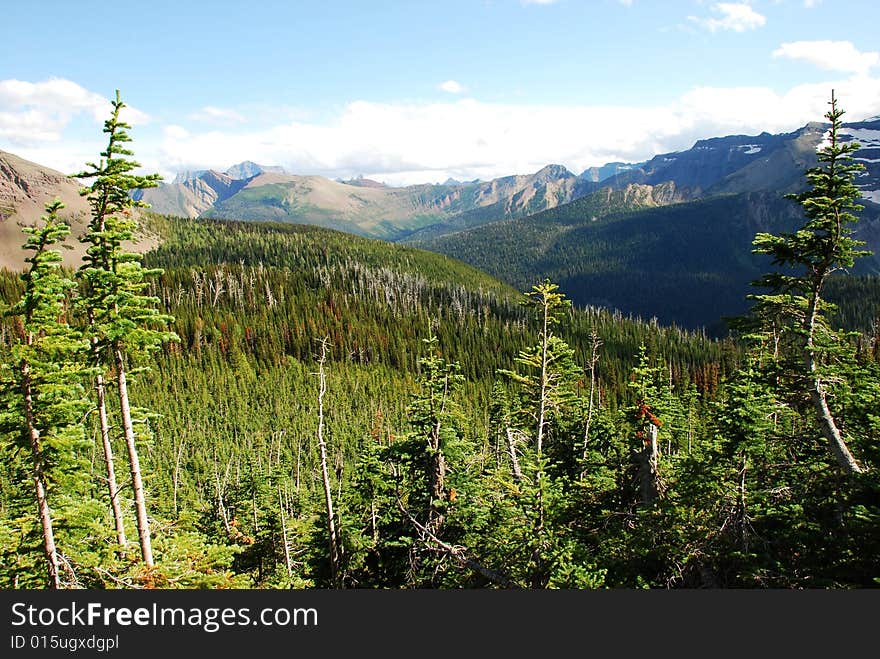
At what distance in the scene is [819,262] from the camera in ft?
49.6

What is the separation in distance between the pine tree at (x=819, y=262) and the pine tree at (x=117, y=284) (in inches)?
704

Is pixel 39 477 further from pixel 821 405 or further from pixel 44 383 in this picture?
pixel 821 405

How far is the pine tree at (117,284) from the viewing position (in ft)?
44.7

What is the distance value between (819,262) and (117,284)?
67.6 ft

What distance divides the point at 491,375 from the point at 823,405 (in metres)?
115

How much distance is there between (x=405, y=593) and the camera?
11.1 metres

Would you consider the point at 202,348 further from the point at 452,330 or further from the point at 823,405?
the point at 823,405

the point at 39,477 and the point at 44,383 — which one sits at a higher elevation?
the point at 44,383

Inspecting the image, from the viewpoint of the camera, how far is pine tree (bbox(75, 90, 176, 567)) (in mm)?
13633

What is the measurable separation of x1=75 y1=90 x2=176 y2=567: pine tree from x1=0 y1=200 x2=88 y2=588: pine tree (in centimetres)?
80

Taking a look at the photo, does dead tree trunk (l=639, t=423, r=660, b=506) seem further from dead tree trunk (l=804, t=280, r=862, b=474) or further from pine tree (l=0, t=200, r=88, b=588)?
pine tree (l=0, t=200, r=88, b=588)

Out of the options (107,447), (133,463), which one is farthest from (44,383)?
(107,447)

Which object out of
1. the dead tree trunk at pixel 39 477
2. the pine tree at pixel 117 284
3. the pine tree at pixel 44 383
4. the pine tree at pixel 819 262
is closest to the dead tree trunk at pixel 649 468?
the pine tree at pixel 819 262

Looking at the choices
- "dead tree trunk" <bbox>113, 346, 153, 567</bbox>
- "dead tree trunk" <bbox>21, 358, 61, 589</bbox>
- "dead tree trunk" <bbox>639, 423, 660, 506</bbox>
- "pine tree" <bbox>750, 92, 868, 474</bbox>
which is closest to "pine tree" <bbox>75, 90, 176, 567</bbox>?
"dead tree trunk" <bbox>113, 346, 153, 567</bbox>
